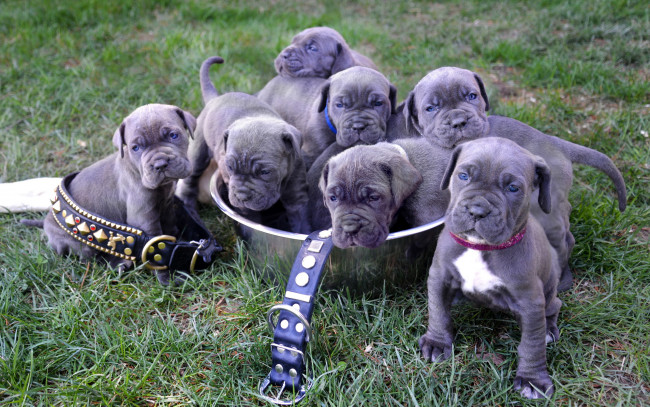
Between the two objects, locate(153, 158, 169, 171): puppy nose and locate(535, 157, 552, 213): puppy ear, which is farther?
locate(153, 158, 169, 171): puppy nose

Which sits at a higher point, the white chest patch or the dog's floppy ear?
the dog's floppy ear

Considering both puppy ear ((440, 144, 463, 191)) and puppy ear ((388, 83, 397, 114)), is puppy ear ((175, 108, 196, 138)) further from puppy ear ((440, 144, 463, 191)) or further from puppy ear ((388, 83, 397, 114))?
puppy ear ((440, 144, 463, 191))

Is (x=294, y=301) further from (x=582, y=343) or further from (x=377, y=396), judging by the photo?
(x=582, y=343)

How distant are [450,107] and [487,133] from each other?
1.13 ft

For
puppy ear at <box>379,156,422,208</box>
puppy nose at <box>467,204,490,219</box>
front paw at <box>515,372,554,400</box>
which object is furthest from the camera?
puppy ear at <box>379,156,422,208</box>

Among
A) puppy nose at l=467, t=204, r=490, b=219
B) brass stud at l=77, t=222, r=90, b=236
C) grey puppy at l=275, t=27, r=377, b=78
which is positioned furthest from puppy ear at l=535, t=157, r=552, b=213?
brass stud at l=77, t=222, r=90, b=236

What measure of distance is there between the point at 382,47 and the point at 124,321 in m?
6.05

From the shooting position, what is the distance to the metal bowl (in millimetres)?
3789

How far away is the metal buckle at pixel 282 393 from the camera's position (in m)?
3.26

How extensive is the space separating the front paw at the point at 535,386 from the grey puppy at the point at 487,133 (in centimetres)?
102

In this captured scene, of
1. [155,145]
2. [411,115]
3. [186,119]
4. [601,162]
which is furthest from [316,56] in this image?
[601,162]

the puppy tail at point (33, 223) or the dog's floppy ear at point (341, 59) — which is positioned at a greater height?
the dog's floppy ear at point (341, 59)

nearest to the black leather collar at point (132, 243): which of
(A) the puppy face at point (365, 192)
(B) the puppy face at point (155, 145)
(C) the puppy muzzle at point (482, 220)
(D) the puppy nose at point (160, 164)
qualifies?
(B) the puppy face at point (155, 145)

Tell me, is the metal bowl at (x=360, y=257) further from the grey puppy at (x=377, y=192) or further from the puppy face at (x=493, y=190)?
the puppy face at (x=493, y=190)
